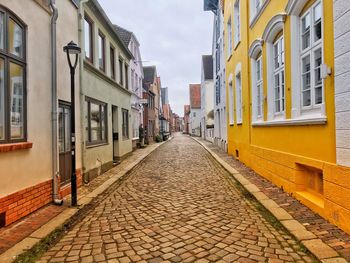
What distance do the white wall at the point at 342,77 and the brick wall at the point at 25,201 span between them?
5.03 metres

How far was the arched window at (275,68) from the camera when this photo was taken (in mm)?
7492

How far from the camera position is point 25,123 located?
545 centimetres

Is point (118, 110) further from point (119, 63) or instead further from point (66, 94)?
point (66, 94)

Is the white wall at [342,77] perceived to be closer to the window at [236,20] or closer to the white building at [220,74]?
the window at [236,20]

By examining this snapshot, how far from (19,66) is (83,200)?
9.96 ft

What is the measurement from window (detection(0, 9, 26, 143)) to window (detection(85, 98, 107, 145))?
403 cm

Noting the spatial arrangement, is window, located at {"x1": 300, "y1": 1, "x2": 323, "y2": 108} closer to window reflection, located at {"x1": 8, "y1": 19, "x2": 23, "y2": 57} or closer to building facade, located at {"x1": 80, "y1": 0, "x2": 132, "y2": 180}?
window reflection, located at {"x1": 8, "y1": 19, "x2": 23, "y2": 57}

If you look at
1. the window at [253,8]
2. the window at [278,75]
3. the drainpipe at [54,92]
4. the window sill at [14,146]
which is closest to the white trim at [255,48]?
the window at [278,75]

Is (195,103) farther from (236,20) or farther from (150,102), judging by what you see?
(236,20)

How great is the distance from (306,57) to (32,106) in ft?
17.1

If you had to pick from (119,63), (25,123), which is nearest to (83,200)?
(25,123)

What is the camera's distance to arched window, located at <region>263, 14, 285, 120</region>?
7.49 m

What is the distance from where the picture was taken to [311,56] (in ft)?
18.6

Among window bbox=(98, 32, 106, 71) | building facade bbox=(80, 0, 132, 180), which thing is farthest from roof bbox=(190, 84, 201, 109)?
window bbox=(98, 32, 106, 71)
